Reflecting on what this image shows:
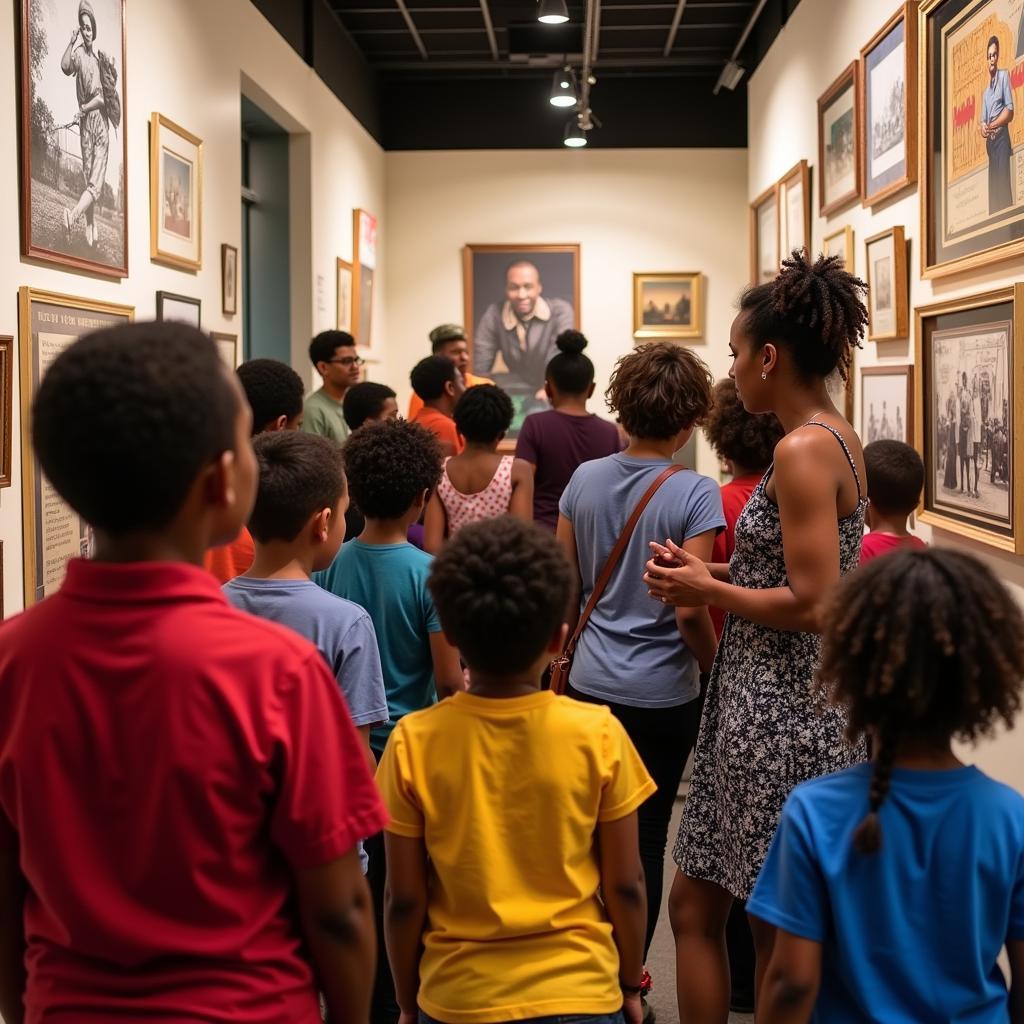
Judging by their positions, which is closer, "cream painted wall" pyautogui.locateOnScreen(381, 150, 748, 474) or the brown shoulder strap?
the brown shoulder strap

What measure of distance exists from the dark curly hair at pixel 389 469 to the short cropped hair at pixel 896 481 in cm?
139

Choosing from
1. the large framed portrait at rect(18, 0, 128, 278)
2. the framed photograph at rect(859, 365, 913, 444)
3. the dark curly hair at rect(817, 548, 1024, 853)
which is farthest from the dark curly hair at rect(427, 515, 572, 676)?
the framed photograph at rect(859, 365, 913, 444)

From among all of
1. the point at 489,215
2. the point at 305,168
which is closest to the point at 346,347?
the point at 305,168

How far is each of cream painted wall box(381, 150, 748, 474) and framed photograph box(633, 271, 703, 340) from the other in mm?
99

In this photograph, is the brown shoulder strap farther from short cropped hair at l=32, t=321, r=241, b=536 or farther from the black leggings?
short cropped hair at l=32, t=321, r=241, b=536

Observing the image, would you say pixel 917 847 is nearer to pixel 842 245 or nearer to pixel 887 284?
pixel 887 284

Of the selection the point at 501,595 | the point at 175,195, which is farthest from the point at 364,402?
the point at 501,595

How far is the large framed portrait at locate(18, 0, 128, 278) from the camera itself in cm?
387

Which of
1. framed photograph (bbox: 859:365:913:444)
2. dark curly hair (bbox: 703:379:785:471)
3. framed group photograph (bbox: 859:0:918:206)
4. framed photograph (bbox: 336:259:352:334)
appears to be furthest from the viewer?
framed photograph (bbox: 336:259:352:334)

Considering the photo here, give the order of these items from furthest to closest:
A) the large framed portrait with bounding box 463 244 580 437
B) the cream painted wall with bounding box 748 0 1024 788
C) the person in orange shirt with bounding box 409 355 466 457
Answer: the large framed portrait with bounding box 463 244 580 437 < the person in orange shirt with bounding box 409 355 466 457 < the cream painted wall with bounding box 748 0 1024 788

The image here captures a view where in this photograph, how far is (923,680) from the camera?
1.55 meters

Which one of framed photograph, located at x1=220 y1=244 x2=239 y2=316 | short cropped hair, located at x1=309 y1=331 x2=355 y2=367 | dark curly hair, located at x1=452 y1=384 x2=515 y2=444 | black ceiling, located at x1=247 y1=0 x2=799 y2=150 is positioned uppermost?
black ceiling, located at x1=247 y1=0 x2=799 y2=150

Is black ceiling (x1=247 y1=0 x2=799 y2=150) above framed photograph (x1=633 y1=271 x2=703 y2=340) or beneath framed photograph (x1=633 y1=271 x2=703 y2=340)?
above

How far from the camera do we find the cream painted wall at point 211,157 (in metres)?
3.83
